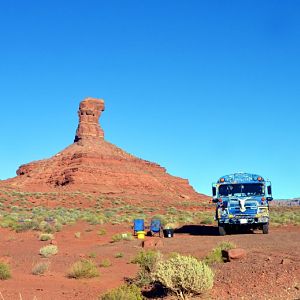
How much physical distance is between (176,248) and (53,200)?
43.7 metres

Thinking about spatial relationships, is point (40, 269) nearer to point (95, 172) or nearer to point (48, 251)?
point (48, 251)

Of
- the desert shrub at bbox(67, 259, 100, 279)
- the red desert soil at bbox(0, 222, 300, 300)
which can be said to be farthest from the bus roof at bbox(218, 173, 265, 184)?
the desert shrub at bbox(67, 259, 100, 279)

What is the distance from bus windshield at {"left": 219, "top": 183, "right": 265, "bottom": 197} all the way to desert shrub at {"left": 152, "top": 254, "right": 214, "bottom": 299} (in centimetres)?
1239

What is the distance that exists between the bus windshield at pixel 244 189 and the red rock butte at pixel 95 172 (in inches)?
2172

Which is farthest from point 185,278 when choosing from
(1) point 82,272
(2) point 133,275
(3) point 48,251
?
(3) point 48,251

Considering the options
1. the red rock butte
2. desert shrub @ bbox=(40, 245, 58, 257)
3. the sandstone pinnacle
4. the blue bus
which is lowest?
desert shrub @ bbox=(40, 245, 58, 257)

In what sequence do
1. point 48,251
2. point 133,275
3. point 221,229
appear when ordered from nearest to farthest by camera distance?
point 133,275 → point 48,251 → point 221,229

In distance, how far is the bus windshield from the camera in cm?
Answer: 2030

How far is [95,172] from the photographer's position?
3258 inches

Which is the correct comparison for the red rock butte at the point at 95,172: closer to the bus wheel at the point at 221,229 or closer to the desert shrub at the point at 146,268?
the bus wheel at the point at 221,229

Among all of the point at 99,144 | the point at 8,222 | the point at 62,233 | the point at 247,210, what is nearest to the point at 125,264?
the point at 247,210

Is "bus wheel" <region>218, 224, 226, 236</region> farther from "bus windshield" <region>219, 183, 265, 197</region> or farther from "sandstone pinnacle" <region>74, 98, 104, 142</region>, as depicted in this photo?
"sandstone pinnacle" <region>74, 98, 104, 142</region>

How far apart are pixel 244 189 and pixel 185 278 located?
42.4 feet

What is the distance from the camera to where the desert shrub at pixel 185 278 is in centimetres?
792
